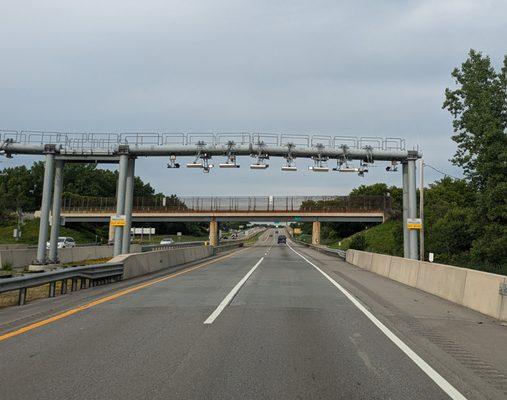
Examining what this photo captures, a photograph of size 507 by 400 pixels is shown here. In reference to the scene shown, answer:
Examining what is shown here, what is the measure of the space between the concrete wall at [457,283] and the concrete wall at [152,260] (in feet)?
36.6

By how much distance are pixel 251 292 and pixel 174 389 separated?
10.1 metres

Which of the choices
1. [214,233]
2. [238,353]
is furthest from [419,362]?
[214,233]

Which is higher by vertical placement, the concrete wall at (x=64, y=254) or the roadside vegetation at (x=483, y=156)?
the roadside vegetation at (x=483, y=156)

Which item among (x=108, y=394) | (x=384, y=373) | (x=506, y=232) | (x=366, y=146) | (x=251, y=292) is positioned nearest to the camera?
(x=108, y=394)

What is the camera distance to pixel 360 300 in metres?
14.1

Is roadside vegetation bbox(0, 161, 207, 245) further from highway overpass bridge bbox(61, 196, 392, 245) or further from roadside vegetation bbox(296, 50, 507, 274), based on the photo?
roadside vegetation bbox(296, 50, 507, 274)

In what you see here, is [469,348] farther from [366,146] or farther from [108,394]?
[366,146]

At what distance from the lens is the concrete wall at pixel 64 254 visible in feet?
102

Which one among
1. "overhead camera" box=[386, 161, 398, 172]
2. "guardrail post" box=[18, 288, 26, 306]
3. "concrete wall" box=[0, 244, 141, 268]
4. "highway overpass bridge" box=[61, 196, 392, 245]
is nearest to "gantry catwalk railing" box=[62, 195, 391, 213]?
"highway overpass bridge" box=[61, 196, 392, 245]

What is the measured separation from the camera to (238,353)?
292 inches

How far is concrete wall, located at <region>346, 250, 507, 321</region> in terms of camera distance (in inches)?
443

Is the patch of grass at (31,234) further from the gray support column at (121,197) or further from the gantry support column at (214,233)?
the gray support column at (121,197)

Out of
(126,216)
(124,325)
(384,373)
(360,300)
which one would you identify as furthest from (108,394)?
(126,216)

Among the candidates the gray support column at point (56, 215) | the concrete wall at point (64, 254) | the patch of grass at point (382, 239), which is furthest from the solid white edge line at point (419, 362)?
the patch of grass at point (382, 239)
